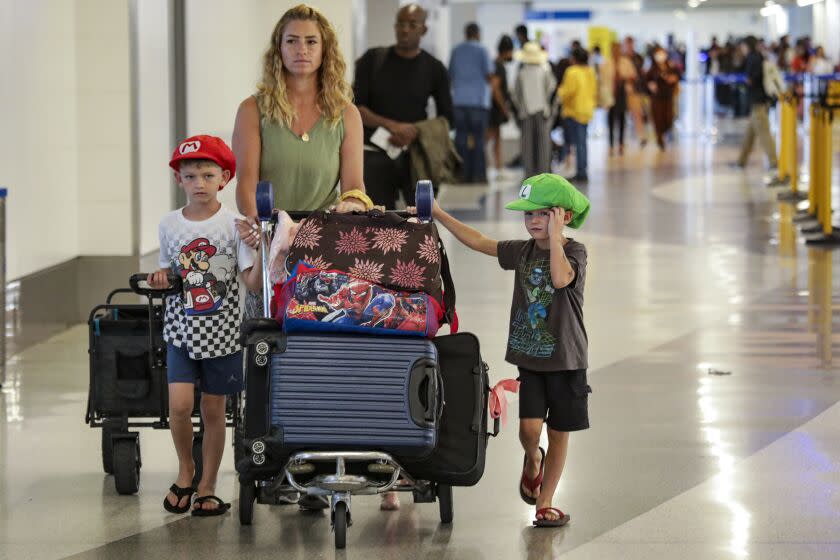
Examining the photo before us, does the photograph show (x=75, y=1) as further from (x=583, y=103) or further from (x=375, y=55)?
(x=583, y=103)

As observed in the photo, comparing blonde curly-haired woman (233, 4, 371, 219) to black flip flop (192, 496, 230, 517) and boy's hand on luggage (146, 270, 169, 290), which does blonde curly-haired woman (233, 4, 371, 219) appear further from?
black flip flop (192, 496, 230, 517)

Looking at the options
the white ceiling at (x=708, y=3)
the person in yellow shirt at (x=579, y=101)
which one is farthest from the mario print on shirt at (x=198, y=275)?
the white ceiling at (x=708, y=3)

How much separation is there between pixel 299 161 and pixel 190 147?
1.32ft

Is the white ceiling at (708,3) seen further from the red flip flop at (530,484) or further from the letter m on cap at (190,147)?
the letter m on cap at (190,147)

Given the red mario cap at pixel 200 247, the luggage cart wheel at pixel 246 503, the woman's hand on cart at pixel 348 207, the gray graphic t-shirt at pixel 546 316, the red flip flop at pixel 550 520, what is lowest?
the red flip flop at pixel 550 520

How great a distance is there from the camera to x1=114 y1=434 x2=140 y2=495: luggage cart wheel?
4980mm

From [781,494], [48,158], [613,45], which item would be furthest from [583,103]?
[781,494]

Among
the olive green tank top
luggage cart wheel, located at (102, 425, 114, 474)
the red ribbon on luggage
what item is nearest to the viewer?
the red ribbon on luggage

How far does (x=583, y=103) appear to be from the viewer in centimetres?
1959

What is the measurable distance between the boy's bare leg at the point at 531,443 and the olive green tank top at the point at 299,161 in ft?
3.23

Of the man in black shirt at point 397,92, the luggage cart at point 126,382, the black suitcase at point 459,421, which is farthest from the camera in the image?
the man in black shirt at point 397,92

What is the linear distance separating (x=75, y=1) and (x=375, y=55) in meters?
1.85

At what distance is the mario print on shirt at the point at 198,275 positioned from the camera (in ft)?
15.2

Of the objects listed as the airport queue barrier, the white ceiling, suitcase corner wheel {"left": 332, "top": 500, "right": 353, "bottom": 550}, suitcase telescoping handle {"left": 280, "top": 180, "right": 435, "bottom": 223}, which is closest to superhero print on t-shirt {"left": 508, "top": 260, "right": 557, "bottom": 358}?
suitcase telescoping handle {"left": 280, "top": 180, "right": 435, "bottom": 223}
